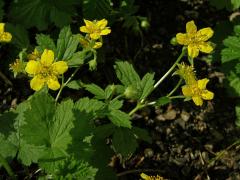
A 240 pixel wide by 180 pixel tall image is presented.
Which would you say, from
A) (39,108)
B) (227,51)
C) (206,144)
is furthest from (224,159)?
(39,108)

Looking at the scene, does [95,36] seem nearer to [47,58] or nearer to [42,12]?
[47,58]

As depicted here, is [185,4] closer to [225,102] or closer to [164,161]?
[225,102]

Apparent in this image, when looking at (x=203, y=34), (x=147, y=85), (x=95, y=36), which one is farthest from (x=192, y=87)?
(x=95, y=36)

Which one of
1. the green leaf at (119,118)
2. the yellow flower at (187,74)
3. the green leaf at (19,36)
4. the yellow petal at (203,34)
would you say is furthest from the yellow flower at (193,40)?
the green leaf at (19,36)

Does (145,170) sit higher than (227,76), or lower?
lower

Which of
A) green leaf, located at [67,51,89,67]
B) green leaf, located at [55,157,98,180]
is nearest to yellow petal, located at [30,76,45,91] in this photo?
green leaf, located at [67,51,89,67]

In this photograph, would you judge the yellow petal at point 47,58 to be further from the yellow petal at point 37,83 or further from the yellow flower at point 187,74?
the yellow flower at point 187,74
